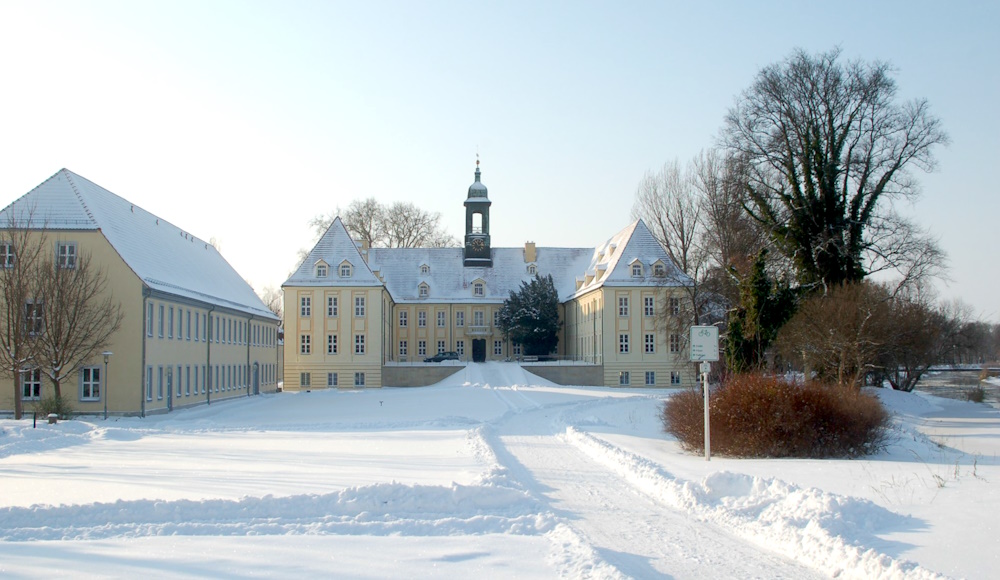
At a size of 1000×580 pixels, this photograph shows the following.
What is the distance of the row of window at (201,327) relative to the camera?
35688 millimetres

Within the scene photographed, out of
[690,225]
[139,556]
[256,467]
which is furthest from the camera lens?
[690,225]

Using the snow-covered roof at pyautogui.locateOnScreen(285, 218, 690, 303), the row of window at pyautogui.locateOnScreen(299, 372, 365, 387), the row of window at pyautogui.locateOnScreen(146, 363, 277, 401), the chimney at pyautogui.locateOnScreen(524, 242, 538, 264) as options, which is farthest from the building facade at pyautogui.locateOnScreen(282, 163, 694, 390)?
the chimney at pyautogui.locateOnScreen(524, 242, 538, 264)

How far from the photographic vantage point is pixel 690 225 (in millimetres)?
55781

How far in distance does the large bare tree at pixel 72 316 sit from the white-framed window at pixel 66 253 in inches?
1.6

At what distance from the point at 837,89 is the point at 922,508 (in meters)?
30.8

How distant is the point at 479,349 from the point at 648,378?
58.9 ft

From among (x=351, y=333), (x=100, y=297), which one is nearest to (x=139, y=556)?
(x=100, y=297)

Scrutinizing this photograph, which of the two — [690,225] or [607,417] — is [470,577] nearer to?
[607,417]

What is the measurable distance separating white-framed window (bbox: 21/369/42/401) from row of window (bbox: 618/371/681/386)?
36263 mm

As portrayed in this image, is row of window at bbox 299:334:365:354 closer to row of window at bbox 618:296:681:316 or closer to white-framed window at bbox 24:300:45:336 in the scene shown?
row of window at bbox 618:296:681:316

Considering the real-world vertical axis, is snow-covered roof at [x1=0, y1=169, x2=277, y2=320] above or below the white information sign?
above

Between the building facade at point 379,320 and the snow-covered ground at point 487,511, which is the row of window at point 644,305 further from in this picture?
the snow-covered ground at point 487,511

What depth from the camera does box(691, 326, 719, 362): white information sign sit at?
19.2 metres

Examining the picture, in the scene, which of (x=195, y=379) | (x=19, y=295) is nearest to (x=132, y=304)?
(x=19, y=295)
